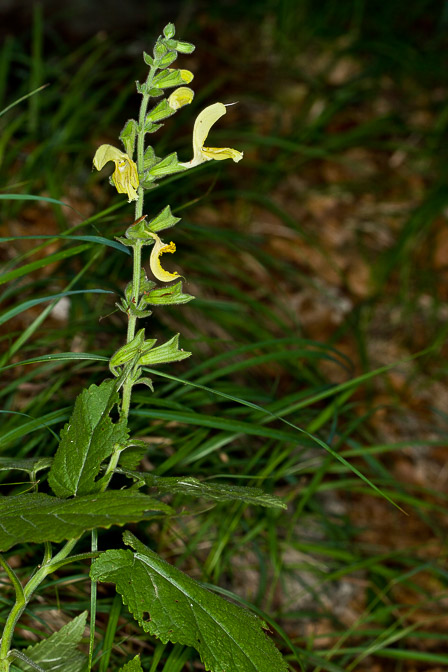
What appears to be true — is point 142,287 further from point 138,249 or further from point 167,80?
point 167,80

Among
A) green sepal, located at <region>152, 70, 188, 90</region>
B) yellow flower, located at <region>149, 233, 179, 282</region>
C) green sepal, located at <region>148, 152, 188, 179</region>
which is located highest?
green sepal, located at <region>152, 70, 188, 90</region>

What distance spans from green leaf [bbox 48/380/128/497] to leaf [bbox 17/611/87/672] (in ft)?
0.72

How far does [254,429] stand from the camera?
1.21 m

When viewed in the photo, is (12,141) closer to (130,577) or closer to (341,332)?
(341,332)

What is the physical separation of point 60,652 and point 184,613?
23 cm

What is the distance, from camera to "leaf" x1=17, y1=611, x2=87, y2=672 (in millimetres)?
899

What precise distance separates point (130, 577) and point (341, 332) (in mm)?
1716

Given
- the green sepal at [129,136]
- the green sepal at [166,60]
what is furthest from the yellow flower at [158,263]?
the green sepal at [166,60]

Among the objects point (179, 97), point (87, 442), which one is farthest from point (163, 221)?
point (87, 442)

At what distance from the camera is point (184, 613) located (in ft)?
2.60

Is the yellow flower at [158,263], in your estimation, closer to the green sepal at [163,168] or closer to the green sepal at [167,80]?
the green sepal at [163,168]

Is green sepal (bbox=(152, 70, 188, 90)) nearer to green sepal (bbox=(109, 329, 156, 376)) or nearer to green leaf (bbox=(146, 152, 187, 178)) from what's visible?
green leaf (bbox=(146, 152, 187, 178))

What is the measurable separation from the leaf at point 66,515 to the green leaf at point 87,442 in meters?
0.03

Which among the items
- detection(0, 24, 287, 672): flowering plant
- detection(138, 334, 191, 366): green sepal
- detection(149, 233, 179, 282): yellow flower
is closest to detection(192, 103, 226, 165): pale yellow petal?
detection(0, 24, 287, 672): flowering plant
